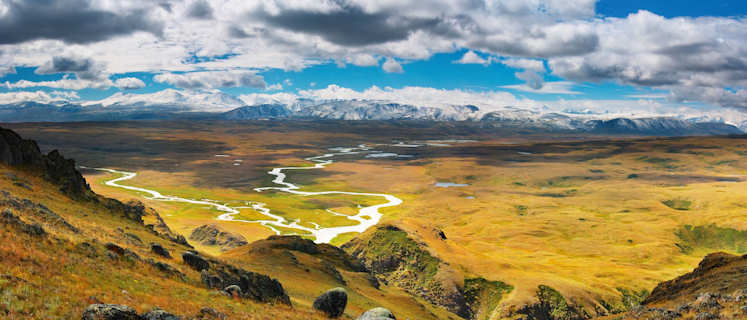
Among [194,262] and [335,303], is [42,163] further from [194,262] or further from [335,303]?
[335,303]

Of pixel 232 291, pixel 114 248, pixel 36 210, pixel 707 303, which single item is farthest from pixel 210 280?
pixel 707 303

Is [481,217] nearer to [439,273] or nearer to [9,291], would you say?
[439,273]

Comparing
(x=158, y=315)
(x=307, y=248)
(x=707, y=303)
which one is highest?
(x=158, y=315)

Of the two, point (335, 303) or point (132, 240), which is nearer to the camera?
point (335, 303)

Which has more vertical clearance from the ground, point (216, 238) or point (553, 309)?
point (216, 238)

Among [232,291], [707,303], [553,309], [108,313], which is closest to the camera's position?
[108,313]

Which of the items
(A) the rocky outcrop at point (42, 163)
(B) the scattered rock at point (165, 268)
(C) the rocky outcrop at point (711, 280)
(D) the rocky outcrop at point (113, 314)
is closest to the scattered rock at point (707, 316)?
(C) the rocky outcrop at point (711, 280)

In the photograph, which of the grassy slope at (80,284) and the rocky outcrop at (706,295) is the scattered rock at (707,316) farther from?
the grassy slope at (80,284)
